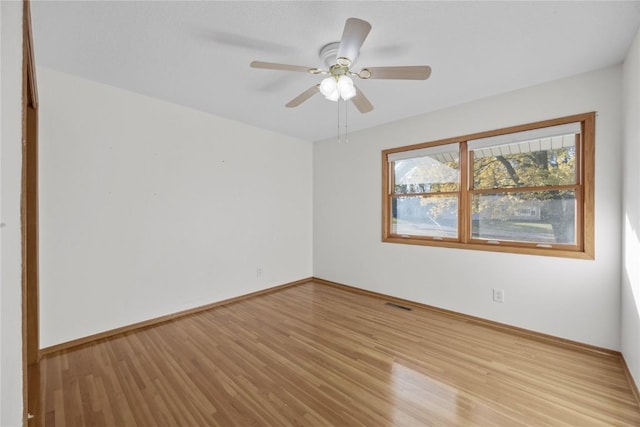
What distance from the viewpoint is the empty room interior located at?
174cm

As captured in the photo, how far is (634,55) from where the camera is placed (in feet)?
6.53

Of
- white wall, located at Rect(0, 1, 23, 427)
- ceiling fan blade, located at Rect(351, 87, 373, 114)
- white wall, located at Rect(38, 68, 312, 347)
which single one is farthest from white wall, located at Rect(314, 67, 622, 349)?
white wall, located at Rect(0, 1, 23, 427)

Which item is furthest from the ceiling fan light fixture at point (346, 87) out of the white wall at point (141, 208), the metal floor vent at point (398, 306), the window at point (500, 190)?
the metal floor vent at point (398, 306)

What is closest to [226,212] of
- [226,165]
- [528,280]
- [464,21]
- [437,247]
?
[226,165]

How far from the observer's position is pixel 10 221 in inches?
34.8

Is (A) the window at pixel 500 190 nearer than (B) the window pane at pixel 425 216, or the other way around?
(A) the window at pixel 500 190

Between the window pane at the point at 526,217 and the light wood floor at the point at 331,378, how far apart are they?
1.04m

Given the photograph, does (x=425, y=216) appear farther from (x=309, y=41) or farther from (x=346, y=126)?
(x=309, y=41)

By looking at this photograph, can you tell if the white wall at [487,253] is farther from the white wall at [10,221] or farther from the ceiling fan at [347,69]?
the white wall at [10,221]

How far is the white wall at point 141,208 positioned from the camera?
2465 mm

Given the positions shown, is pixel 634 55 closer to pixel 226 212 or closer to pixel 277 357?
pixel 277 357

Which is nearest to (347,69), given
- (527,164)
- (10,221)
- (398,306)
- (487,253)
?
(10,221)

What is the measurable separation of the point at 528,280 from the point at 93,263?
14.3 ft

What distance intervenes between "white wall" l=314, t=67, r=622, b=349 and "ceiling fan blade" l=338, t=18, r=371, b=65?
1.52m
